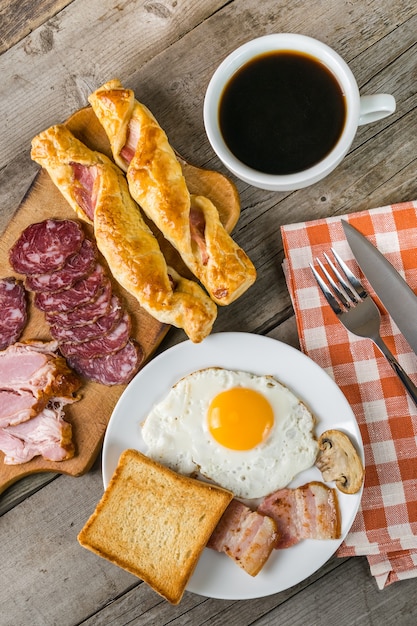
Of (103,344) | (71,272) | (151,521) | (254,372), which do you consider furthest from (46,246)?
(151,521)

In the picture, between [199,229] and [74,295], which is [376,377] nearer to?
[199,229]

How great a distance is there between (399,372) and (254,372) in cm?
48

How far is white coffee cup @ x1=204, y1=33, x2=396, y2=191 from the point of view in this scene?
72.7 inches

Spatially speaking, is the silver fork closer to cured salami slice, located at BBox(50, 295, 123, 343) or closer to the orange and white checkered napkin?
the orange and white checkered napkin

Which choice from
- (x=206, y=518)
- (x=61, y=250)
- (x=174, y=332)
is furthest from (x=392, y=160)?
(x=206, y=518)

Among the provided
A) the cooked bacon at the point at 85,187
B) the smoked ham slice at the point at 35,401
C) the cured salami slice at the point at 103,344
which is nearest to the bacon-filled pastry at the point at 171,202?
the cooked bacon at the point at 85,187

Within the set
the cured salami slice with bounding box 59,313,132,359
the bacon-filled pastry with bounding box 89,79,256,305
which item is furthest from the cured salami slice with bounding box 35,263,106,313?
the bacon-filled pastry with bounding box 89,79,256,305

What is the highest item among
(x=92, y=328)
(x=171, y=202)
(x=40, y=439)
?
(x=171, y=202)

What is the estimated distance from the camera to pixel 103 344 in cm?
212

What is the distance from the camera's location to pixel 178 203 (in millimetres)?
Answer: 1943

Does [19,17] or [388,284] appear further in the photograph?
[19,17]

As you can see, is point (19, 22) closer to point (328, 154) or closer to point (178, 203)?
point (178, 203)

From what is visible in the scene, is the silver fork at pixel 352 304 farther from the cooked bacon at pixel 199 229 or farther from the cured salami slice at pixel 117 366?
the cured salami slice at pixel 117 366

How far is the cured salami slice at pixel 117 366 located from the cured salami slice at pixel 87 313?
0.46 ft
